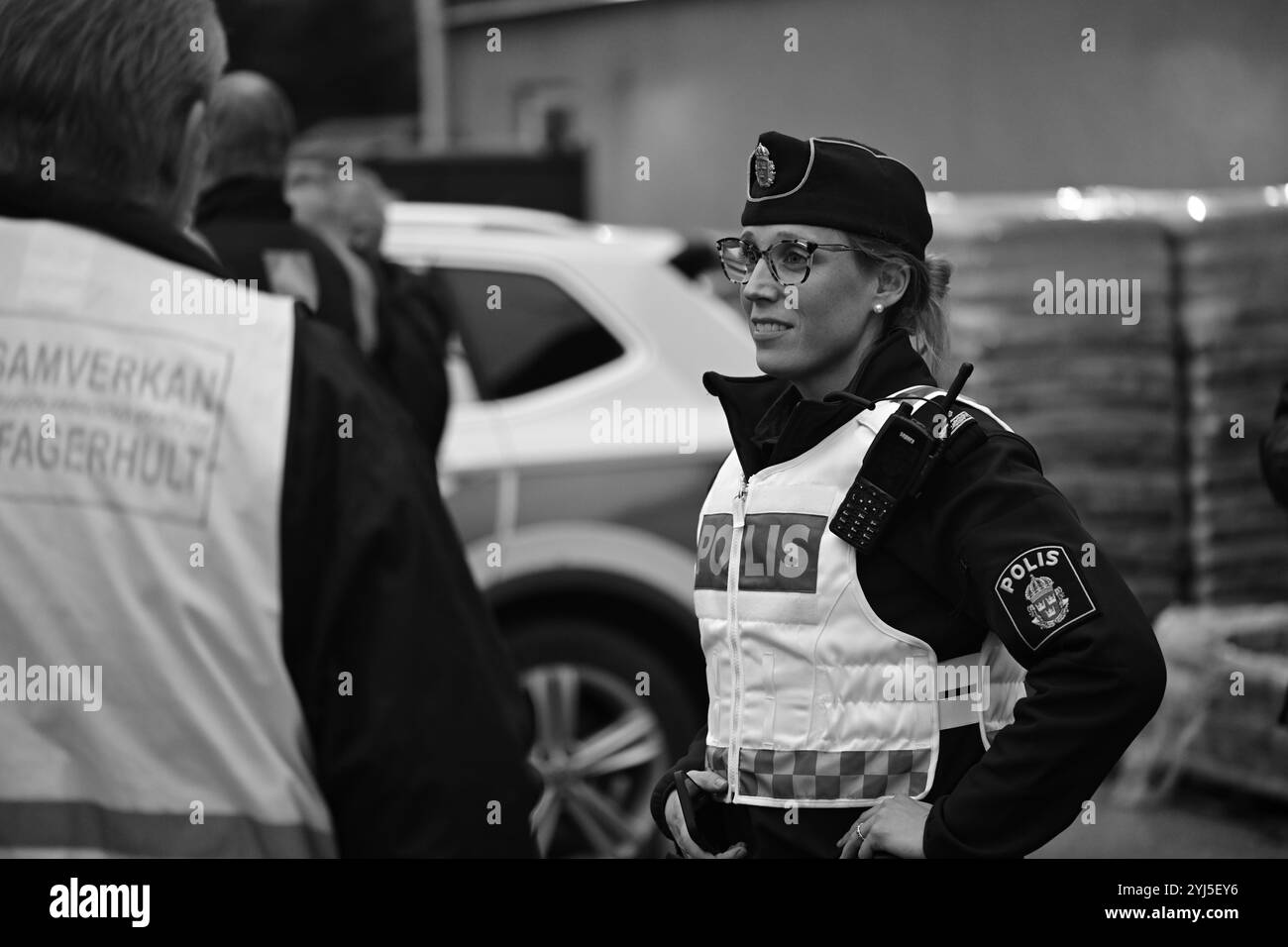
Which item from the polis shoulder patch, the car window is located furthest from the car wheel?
the polis shoulder patch

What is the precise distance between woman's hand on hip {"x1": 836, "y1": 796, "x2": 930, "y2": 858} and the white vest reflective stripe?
0.64 meters

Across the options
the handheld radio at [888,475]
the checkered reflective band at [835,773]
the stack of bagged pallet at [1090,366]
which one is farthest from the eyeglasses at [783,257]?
the stack of bagged pallet at [1090,366]

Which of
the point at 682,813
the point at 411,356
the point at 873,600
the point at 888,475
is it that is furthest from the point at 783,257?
the point at 411,356

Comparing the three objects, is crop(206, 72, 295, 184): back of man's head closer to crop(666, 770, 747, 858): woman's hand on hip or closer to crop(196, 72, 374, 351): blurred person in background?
crop(196, 72, 374, 351): blurred person in background

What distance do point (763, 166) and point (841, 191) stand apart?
11 cm

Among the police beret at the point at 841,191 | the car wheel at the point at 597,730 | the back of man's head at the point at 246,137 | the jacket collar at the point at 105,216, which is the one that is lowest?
the car wheel at the point at 597,730

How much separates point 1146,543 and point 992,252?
1198 mm

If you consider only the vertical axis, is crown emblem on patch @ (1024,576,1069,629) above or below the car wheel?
above

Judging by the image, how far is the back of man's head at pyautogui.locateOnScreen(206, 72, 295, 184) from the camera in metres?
3.68

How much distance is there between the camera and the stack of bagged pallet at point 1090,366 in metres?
5.95

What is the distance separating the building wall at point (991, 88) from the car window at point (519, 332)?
816 mm

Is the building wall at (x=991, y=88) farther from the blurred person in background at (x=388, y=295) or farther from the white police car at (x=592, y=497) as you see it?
the blurred person in background at (x=388, y=295)

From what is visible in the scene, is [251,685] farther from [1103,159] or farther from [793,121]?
[1103,159]

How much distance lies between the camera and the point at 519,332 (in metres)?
4.75
